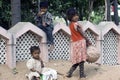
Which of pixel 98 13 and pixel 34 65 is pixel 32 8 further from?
pixel 34 65

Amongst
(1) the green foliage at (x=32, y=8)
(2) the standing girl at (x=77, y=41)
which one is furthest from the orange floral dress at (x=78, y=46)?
(1) the green foliage at (x=32, y=8)

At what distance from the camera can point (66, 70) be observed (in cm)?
794

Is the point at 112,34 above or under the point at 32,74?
above

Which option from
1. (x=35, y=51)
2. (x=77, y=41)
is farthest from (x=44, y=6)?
(x=35, y=51)

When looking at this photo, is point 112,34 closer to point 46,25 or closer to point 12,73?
point 46,25

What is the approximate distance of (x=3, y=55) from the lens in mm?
7965

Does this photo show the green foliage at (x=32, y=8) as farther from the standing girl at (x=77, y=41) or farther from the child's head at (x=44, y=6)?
the standing girl at (x=77, y=41)

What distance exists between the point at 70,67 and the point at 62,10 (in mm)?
8049

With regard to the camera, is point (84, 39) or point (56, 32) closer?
point (84, 39)

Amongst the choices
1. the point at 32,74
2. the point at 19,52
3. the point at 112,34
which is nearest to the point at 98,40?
the point at 112,34

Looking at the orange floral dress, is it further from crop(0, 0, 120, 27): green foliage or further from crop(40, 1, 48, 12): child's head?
crop(0, 0, 120, 27): green foliage

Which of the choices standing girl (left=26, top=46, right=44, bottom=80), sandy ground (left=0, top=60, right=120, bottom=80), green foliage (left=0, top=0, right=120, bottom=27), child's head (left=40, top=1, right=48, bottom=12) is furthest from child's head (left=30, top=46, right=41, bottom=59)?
green foliage (left=0, top=0, right=120, bottom=27)

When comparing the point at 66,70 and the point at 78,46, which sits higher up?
the point at 78,46

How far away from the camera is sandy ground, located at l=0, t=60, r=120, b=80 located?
751cm
